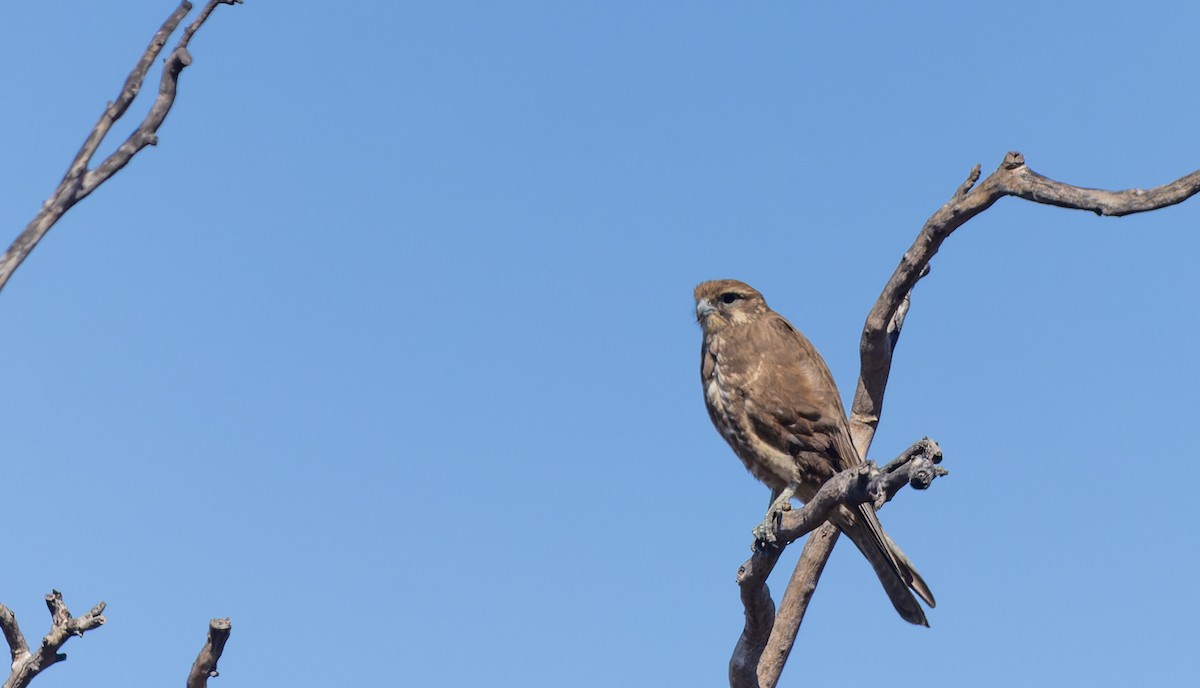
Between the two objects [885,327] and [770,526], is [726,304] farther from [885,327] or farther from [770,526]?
[770,526]

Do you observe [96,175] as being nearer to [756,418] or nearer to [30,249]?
[30,249]

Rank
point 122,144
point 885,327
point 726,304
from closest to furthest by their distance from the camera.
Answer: point 122,144 → point 885,327 → point 726,304

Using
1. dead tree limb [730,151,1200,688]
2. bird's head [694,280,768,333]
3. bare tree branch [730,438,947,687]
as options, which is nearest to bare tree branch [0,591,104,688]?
bare tree branch [730,438,947,687]

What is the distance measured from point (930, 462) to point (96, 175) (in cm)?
265

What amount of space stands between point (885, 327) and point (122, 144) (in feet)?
14.0

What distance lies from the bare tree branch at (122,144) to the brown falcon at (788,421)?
3.49m

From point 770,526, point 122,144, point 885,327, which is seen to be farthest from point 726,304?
point 122,144

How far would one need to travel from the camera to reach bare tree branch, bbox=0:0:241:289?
2.88 m

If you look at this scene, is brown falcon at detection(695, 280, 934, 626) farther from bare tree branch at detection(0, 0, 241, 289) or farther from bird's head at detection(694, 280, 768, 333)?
bare tree branch at detection(0, 0, 241, 289)

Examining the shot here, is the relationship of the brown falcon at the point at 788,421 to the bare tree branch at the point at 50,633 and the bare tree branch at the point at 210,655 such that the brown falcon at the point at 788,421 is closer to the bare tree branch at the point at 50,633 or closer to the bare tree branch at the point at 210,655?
the bare tree branch at the point at 210,655

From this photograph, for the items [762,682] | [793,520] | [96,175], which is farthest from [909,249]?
[96,175]

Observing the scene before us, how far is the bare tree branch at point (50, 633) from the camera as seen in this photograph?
12.5 ft

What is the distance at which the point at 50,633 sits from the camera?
3.80 metres

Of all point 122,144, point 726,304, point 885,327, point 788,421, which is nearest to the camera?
point 122,144
